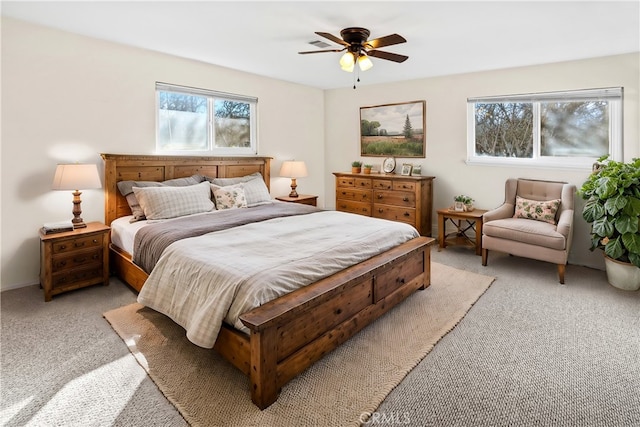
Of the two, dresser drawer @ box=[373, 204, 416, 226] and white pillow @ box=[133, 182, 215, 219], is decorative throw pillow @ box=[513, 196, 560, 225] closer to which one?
dresser drawer @ box=[373, 204, 416, 226]

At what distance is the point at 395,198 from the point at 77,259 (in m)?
3.87

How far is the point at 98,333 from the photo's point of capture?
2.56 m

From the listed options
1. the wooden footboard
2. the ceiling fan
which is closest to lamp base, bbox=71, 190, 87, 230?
the wooden footboard

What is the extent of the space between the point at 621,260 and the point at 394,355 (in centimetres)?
269

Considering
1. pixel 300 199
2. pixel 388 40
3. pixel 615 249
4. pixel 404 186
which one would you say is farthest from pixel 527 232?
pixel 300 199

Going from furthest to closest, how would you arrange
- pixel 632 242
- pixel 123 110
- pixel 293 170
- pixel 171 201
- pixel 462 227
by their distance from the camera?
pixel 293 170, pixel 462 227, pixel 123 110, pixel 171 201, pixel 632 242

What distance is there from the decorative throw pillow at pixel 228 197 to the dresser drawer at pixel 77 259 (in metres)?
1.25

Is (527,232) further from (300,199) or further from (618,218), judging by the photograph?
(300,199)

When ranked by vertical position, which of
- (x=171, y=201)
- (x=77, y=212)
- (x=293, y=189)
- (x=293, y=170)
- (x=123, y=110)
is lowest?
(x=77, y=212)

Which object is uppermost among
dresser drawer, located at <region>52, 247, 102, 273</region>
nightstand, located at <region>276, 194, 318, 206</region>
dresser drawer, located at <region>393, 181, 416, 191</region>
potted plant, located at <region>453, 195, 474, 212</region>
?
dresser drawer, located at <region>393, 181, 416, 191</region>

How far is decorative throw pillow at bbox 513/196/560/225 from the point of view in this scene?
3.96 metres

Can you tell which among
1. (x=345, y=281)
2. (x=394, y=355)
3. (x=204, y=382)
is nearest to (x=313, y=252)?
(x=345, y=281)

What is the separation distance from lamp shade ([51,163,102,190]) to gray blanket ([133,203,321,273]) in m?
0.70

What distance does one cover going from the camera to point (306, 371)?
2137mm
